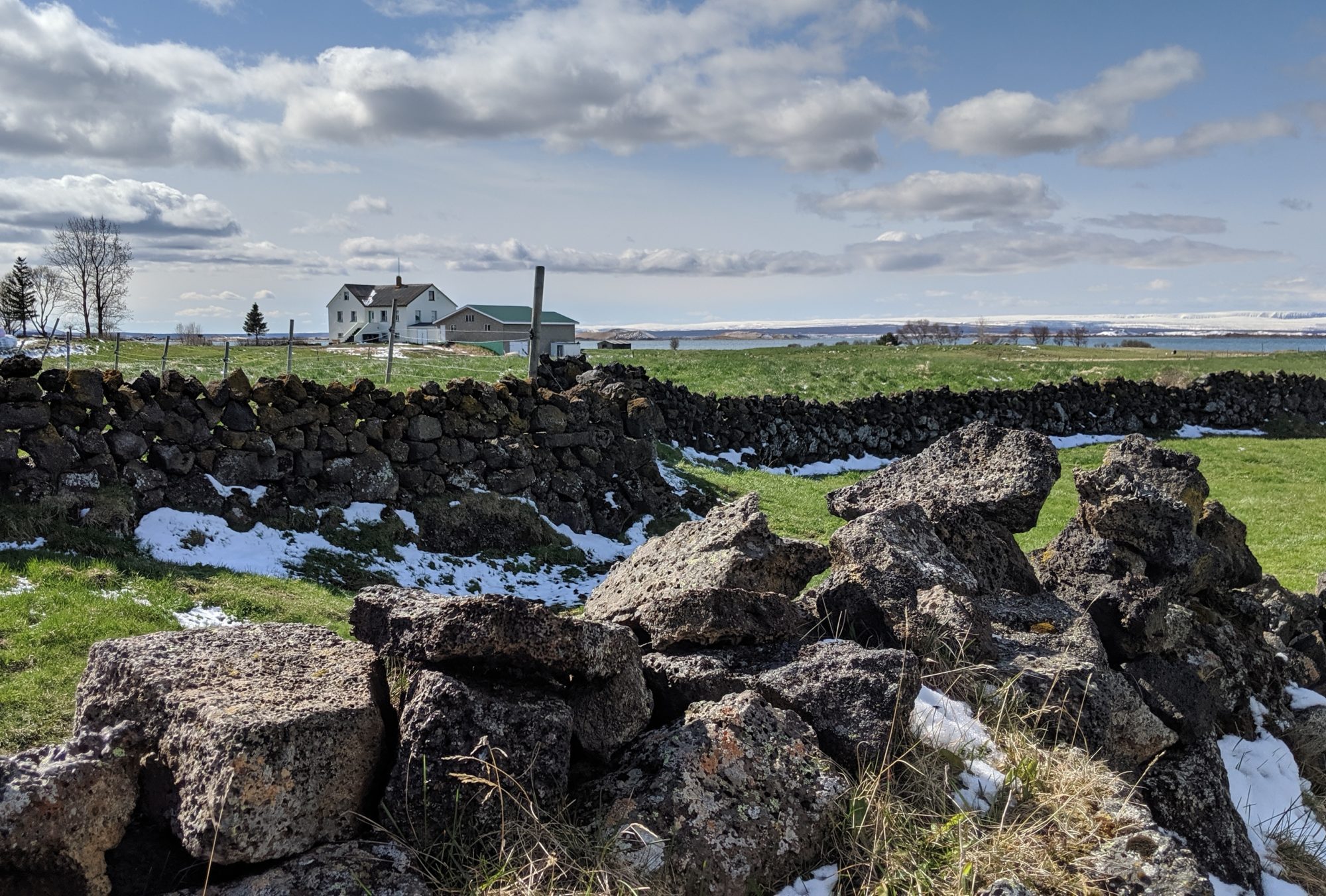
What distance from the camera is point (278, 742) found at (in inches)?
130

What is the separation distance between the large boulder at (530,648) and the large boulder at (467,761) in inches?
7.3

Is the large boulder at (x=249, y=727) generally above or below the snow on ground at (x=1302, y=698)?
above

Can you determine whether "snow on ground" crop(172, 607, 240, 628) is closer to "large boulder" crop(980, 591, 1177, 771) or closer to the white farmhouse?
"large boulder" crop(980, 591, 1177, 771)

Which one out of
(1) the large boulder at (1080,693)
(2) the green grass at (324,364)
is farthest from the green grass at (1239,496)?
(2) the green grass at (324,364)

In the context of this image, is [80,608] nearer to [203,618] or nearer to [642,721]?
[203,618]

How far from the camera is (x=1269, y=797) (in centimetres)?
611

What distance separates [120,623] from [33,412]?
395cm

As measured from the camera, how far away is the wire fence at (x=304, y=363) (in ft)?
77.5

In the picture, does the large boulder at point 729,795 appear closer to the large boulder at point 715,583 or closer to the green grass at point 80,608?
the large boulder at point 715,583

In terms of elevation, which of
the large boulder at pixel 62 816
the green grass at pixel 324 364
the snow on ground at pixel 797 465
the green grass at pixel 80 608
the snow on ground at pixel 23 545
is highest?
the green grass at pixel 324 364

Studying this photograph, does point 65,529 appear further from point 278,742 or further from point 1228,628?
point 1228,628

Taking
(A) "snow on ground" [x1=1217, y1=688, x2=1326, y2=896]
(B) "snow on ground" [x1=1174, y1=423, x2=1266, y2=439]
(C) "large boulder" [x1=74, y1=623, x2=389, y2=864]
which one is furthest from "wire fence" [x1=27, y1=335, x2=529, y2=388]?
(B) "snow on ground" [x1=1174, y1=423, x2=1266, y2=439]

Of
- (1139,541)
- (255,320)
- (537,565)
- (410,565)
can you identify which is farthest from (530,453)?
(255,320)

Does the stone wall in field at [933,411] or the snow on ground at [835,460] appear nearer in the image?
the snow on ground at [835,460]
